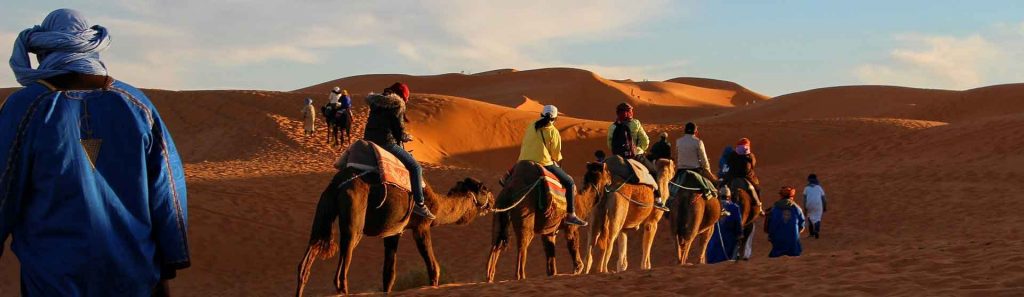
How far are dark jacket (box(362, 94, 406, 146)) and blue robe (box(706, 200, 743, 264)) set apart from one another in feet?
18.4

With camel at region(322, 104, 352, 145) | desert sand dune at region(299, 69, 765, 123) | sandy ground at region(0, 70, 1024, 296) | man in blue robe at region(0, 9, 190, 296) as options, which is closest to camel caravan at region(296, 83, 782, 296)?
sandy ground at region(0, 70, 1024, 296)

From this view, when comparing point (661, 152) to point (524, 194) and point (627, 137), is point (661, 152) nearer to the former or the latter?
point (627, 137)

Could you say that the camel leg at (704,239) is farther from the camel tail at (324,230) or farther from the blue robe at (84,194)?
the blue robe at (84,194)

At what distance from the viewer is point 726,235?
1531 centimetres

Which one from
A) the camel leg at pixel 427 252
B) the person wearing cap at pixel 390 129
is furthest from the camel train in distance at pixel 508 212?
the person wearing cap at pixel 390 129

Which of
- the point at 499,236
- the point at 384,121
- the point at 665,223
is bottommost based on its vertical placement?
the point at 665,223

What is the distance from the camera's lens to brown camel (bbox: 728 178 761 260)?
49.9 feet

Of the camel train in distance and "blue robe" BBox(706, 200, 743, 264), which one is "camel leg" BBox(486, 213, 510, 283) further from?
"blue robe" BBox(706, 200, 743, 264)

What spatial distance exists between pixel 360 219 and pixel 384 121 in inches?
40.3

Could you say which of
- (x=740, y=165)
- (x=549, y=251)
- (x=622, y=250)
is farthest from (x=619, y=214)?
(x=740, y=165)

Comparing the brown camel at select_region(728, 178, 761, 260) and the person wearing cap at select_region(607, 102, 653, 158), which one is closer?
the person wearing cap at select_region(607, 102, 653, 158)

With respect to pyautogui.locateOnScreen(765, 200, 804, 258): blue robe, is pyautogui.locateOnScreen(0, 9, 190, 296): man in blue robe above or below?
above

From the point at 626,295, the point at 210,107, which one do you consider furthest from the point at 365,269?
the point at 210,107

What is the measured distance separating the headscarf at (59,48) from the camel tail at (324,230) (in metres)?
6.12
